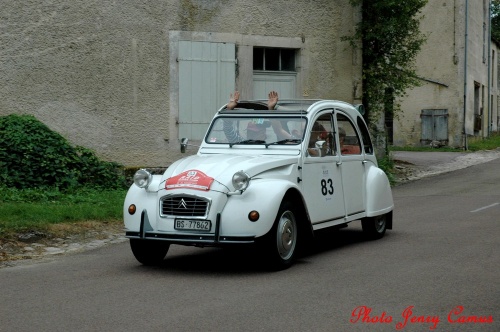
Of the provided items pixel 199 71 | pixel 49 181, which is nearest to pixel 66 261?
pixel 49 181

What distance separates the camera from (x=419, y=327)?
253 inches

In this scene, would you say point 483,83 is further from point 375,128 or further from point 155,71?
point 155,71

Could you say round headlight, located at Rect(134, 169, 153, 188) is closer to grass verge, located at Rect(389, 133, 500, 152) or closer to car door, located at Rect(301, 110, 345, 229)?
car door, located at Rect(301, 110, 345, 229)

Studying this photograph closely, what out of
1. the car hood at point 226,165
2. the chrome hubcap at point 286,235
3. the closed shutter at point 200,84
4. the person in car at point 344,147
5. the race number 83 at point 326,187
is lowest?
the chrome hubcap at point 286,235

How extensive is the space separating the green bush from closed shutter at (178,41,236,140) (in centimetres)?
210

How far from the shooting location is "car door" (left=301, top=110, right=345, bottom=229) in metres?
10.1

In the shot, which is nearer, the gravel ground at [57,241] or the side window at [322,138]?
the side window at [322,138]

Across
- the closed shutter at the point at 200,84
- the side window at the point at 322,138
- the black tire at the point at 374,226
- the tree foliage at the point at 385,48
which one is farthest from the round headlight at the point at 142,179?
the tree foliage at the point at 385,48

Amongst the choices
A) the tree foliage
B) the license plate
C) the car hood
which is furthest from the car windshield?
the tree foliage

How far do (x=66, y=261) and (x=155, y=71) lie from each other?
8298 millimetres

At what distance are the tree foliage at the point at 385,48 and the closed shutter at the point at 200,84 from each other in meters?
4.66

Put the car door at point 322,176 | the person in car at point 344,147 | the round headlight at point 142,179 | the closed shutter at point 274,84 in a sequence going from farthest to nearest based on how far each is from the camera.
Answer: the closed shutter at point 274,84 → the person in car at point 344,147 → the car door at point 322,176 → the round headlight at point 142,179

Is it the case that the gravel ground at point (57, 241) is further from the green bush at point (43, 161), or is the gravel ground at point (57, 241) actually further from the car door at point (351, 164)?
the car door at point (351, 164)

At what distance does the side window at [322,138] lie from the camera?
34.1 ft
